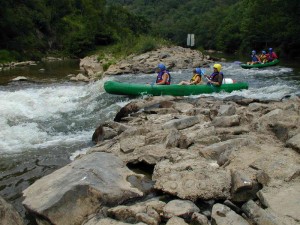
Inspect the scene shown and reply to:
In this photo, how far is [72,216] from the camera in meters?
3.86

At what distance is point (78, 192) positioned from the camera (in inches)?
158

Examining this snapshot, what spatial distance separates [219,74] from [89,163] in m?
7.85

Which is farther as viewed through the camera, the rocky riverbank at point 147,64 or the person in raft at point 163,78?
the rocky riverbank at point 147,64

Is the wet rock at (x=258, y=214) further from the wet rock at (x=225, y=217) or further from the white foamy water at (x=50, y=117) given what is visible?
the white foamy water at (x=50, y=117)

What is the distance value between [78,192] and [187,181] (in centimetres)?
126

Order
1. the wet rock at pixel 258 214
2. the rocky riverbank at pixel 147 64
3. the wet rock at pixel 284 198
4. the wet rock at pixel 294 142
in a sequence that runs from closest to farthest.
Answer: the wet rock at pixel 258 214
the wet rock at pixel 284 198
the wet rock at pixel 294 142
the rocky riverbank at pixel 147 64

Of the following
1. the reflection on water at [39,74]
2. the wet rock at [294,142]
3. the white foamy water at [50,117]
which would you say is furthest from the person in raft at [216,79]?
the reflection on water at [39,74]

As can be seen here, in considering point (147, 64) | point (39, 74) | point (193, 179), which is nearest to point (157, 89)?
point (193, 179)

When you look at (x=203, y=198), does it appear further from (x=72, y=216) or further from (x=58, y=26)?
(x=58, y=26)

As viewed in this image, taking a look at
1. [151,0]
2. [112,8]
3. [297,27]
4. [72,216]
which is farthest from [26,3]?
[151,0]

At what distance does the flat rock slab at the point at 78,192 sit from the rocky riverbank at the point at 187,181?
11 mm

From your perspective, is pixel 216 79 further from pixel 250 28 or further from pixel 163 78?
pixel 250 28

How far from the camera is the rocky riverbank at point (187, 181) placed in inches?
144

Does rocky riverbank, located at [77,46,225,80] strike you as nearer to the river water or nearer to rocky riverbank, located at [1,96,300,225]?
the river water
